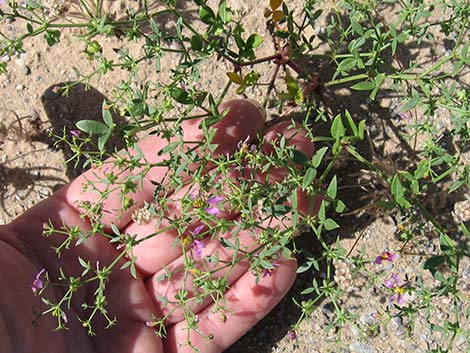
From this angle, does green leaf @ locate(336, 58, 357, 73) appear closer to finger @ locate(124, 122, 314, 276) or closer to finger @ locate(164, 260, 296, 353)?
finger @ locate(124, 122, 314, 276)

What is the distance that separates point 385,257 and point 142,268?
93cm

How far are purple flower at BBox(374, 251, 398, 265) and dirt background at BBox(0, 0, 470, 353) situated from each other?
41 mm

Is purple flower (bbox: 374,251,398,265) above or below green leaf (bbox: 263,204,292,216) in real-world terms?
below

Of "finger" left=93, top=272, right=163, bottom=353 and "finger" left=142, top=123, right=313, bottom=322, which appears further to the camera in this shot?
"finger" left=93, top=272, right=163, bottom=353

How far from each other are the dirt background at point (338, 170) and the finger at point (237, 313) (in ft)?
0.77

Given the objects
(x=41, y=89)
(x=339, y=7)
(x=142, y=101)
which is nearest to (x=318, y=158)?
(x=142, y=101)

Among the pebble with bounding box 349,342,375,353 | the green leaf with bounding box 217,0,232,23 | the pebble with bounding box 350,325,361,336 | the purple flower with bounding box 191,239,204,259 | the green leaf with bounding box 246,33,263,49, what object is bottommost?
the pebble with bounding box 349,342,375,353

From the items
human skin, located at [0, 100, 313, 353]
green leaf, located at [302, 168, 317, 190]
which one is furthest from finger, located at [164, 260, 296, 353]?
green leaf, located at [302, 168, 317, 190]

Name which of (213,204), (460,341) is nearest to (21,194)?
(213,204)

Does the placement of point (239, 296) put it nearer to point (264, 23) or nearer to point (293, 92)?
point (293, 92)

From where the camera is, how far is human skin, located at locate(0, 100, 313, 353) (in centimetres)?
237

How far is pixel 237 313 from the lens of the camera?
2469 millimetres

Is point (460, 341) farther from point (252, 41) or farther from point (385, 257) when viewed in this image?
point (252, 41)

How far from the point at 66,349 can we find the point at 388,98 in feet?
5.27
